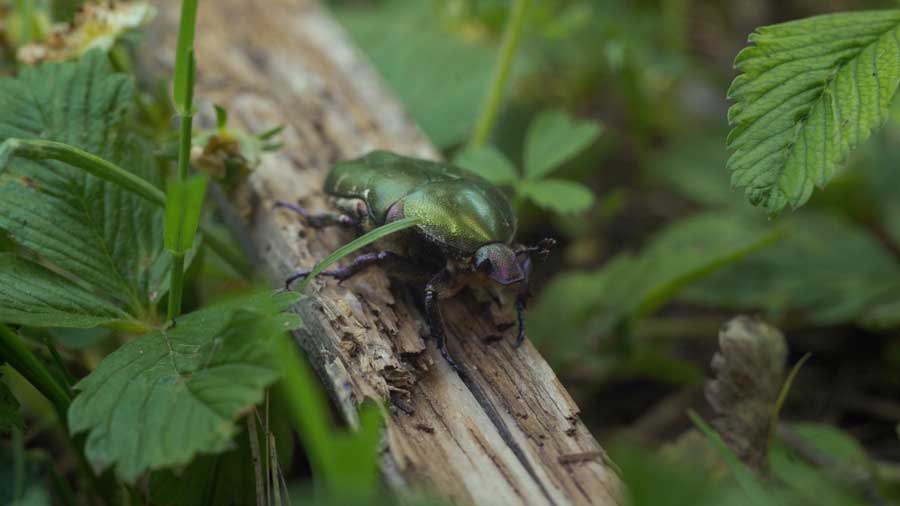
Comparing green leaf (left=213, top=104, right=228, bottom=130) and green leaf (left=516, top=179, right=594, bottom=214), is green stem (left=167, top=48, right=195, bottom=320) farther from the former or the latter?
green leaf (left=516, top=179, right=594, bottom=214)

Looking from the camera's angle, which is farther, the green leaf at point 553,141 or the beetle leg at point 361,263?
the green leaf at point 553,141

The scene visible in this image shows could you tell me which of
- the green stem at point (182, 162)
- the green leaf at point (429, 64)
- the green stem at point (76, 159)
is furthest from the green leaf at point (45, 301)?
the green leaf at point (429, 64)

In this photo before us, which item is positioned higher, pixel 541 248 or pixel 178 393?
pixel 541 248

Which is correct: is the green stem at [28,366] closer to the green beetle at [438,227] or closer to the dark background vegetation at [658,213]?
the green beetle at [438,227]

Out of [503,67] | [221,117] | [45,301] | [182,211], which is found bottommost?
[182,211]

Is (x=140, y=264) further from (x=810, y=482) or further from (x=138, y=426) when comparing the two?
(x=810, y=482)

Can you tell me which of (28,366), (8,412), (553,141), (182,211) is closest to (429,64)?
(553,141)

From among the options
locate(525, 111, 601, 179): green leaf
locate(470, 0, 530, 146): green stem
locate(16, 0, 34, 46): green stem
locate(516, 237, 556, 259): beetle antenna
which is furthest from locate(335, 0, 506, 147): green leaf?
locate(16, 0, 34, 46): green stem

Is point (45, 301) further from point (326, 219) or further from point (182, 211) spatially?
point (326, 219)
